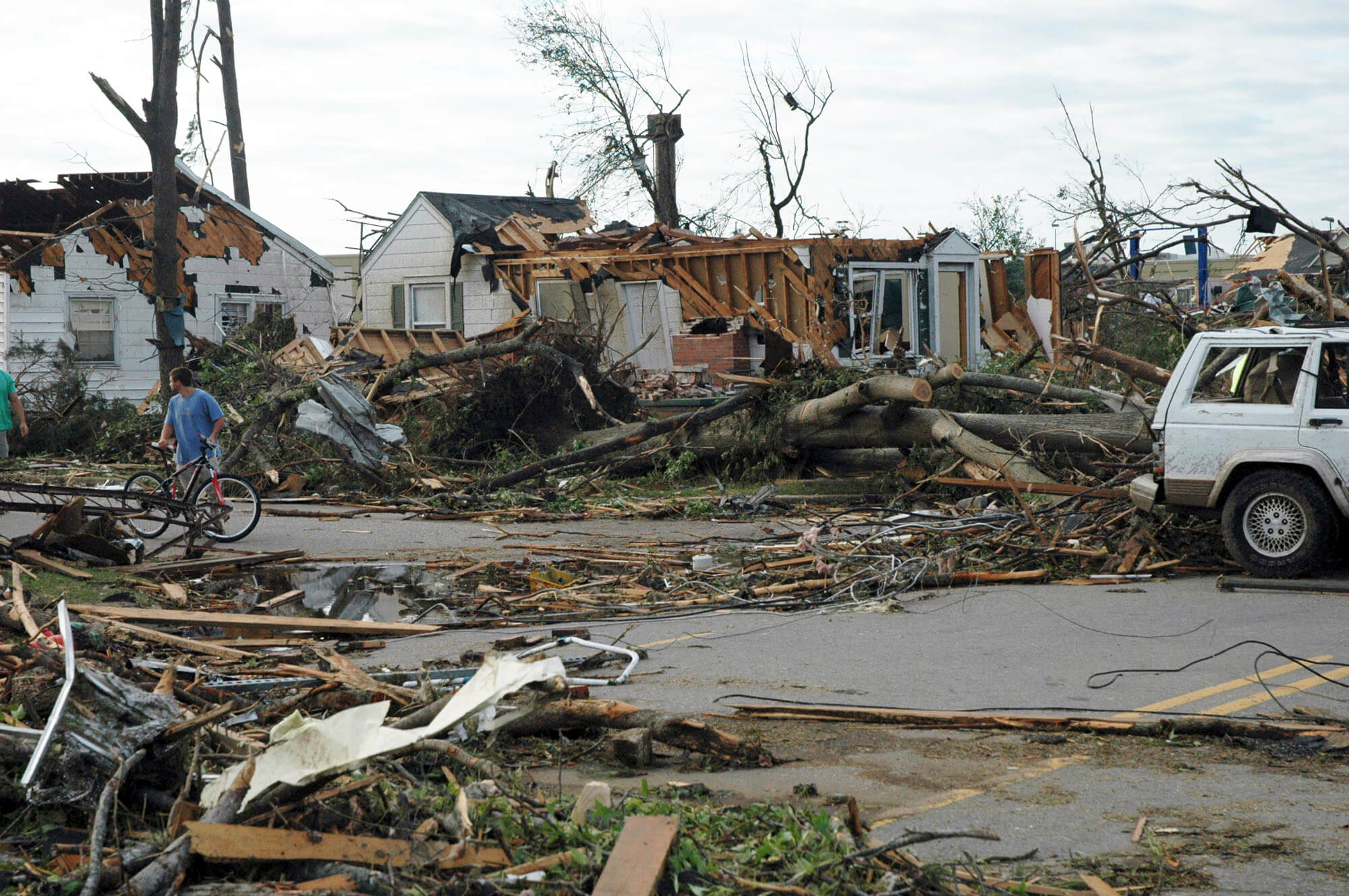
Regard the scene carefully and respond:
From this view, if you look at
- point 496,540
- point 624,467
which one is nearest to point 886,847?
point 496,540

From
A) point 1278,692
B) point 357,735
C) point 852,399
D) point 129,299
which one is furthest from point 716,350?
point 357,735

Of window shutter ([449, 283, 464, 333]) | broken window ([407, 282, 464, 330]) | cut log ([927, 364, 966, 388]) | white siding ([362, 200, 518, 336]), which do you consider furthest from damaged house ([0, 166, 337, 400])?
cut log ([927, 364, 966, 388])

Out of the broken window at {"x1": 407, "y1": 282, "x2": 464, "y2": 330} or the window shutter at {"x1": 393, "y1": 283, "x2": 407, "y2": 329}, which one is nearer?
the broken window at {"x1": 407, "y1": 282, "x2": 464, "y2": 330}

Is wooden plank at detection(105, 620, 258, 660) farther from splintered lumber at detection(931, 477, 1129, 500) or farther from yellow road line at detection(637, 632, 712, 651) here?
splintered lumber at detection(931, 477, 1129, 500)

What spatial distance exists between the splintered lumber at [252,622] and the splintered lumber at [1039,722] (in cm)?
315

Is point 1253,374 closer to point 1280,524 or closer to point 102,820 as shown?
point 1280,524

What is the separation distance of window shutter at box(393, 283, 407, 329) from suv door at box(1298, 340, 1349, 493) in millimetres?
21448

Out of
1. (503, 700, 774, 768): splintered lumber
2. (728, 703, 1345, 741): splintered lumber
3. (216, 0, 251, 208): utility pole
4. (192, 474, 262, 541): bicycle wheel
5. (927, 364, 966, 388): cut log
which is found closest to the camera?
(503, 700, 774, 768): splintered lumber

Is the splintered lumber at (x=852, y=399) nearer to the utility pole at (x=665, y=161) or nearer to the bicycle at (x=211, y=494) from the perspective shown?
the bicycle at (x=211, y=494)

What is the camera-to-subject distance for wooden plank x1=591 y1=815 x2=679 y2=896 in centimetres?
358

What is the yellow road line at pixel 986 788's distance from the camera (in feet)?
15.7

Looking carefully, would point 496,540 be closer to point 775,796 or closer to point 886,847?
point 775,796

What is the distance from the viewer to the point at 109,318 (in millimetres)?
25609

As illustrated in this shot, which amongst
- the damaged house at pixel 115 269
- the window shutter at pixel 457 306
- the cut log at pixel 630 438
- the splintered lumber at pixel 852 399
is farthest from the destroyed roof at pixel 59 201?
the splintered lumber at pixel 852 399
